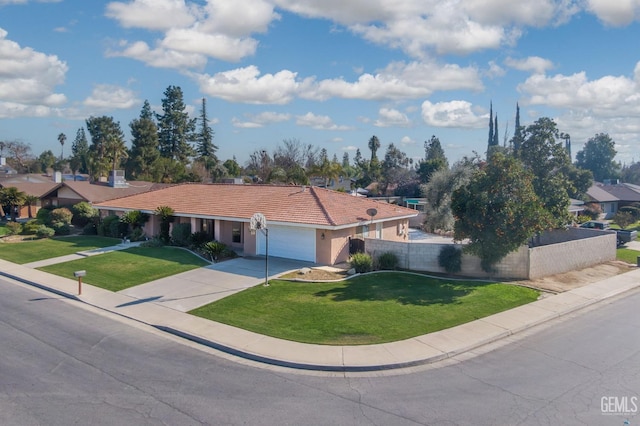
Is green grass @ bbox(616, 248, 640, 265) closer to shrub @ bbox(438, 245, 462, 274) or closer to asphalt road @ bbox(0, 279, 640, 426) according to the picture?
shrub @ bbox(438, 245, 462, 274)

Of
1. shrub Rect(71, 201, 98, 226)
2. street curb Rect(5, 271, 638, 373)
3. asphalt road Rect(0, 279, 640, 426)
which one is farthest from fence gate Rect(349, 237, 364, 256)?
shrub Rect(71, 201, 98, 226)

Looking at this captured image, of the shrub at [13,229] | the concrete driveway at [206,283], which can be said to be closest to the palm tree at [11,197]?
the shrub at [13,229]

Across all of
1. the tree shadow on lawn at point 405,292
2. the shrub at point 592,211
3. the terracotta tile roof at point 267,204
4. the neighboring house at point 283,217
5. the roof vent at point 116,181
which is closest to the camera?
the tree shadow on lawn at point 405,292

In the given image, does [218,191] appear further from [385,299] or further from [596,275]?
[596,275]

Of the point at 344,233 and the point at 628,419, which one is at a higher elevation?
the point at 344,233

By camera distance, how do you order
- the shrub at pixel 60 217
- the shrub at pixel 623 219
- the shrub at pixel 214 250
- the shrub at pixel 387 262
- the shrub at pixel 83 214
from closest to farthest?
the shrub at pixel 387 262
the shrub at pixel 214 250
the shrub at pixel 60 217
the shrub at pixel 83 214
the shrub at pixel 623 219

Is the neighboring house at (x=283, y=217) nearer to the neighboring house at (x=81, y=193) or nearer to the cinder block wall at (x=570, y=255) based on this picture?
the neighboring house at (x=81, y=193)

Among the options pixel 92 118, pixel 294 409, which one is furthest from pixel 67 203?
pixel 92 118
